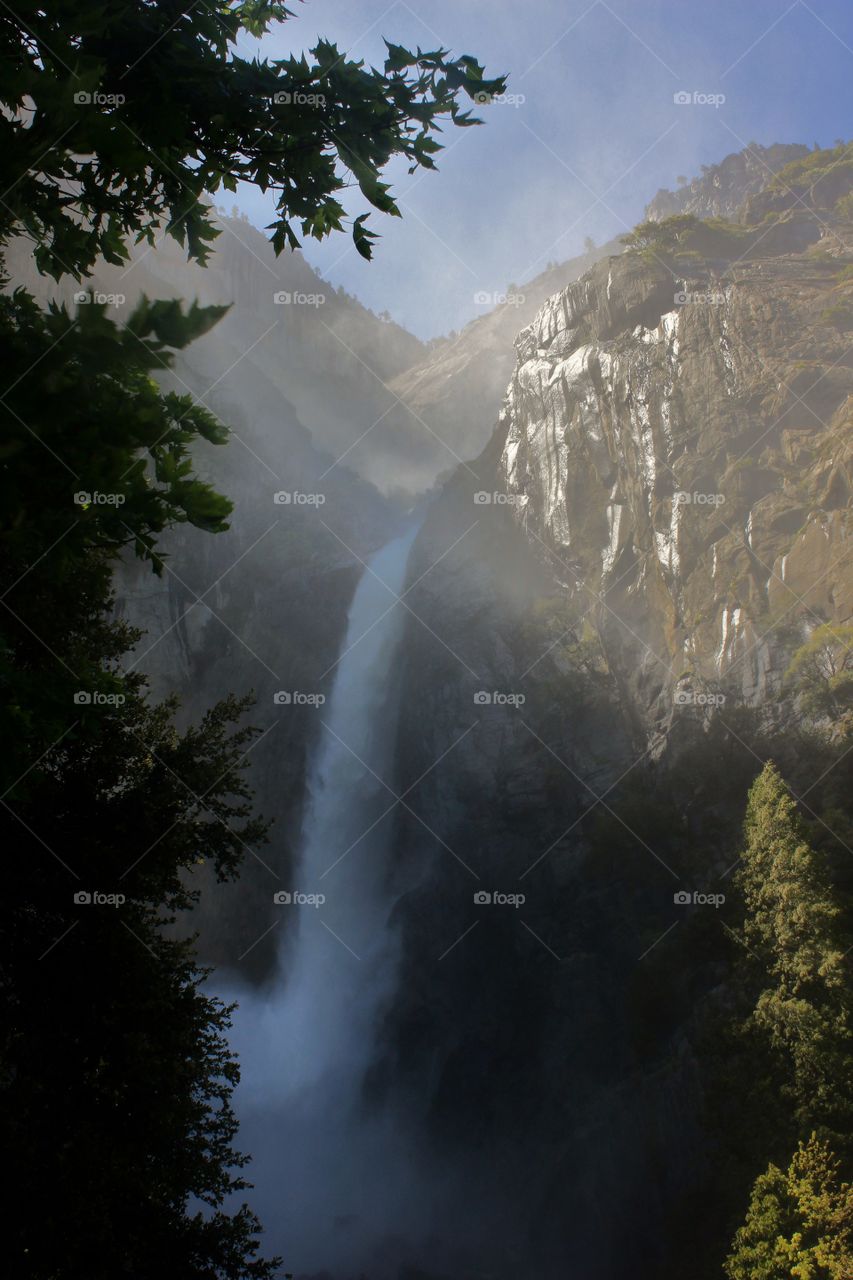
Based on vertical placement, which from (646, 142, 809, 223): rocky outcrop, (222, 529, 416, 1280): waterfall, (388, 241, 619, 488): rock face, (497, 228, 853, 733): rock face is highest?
(646, 142, 809, 223): rocky outcrop

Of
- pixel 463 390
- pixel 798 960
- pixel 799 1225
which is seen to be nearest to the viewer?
pixel 799 1225

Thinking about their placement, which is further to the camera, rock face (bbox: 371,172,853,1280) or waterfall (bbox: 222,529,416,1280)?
waterfall (bbox: 222,529,416,1280)

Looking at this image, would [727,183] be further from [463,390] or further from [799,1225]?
[799,1225]

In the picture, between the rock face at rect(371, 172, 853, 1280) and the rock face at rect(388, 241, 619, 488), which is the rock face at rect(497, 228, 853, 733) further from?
the rock face at rect(388, 241, 619, 488)

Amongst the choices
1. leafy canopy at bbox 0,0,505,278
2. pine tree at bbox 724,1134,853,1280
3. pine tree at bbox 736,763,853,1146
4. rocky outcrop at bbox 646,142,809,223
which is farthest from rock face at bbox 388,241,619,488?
leafy canopy at bbox 0,0,505,278

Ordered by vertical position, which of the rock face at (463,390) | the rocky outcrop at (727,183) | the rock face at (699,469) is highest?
the rocky outcrop at (727,183)

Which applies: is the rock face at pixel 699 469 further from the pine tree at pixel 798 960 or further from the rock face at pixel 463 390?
the rock face at pixel 463 390

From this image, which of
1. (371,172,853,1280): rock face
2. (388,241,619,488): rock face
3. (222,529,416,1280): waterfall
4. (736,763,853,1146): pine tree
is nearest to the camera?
(736,763,853,1146): pine tree

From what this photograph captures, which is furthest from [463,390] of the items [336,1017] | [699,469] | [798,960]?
[798,960]

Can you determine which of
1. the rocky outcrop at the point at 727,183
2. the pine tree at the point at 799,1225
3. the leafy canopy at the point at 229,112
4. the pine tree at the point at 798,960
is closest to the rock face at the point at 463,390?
the rocky outcrop at the point at 727,183
